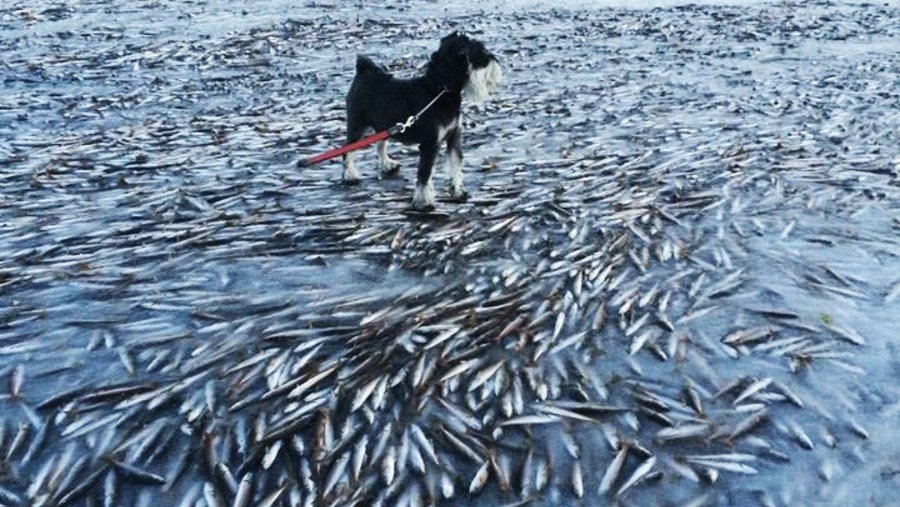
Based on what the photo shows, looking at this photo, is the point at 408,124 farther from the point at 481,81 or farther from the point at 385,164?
the point at 385,164

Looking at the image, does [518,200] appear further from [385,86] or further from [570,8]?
[570,8]

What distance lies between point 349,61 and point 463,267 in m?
11.2

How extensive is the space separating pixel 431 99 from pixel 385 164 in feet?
6.47

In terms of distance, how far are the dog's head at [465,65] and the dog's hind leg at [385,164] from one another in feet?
6.79

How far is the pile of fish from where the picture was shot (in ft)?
13.2

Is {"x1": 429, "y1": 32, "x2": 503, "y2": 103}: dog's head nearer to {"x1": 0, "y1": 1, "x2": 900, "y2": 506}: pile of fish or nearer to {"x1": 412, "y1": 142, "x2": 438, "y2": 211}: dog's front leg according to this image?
{"x1": 412, "y1": 142, "x2": 438, "y2": 211}: dog's front leg

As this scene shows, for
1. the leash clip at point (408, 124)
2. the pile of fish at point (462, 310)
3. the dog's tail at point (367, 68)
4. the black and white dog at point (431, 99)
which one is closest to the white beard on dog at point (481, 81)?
the black and white dog at point (431, 99)

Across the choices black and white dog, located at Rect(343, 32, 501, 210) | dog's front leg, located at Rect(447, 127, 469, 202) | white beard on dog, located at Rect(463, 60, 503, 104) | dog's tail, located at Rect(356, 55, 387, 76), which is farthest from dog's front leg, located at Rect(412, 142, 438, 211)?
dog's tail, located at Rect(356, 55, 387, 76)

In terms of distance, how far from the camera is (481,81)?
21.8ft

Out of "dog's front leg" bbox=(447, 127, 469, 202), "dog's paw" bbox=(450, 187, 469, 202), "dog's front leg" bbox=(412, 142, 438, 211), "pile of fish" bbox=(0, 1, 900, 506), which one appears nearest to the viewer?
"pile of fish" bbox=(0, 1, 900, 506)

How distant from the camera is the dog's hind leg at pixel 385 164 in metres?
8.59

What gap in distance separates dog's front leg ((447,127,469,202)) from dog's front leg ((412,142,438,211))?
0.39m

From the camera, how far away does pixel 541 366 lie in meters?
4.94

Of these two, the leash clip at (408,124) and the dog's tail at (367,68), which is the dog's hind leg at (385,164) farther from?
the leash clip at (408,124)
